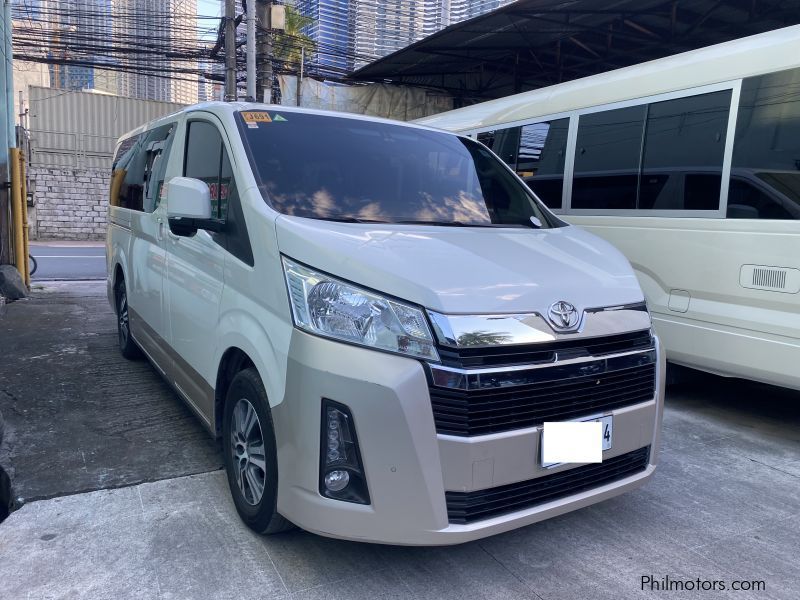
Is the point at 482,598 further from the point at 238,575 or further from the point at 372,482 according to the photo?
the point at 238,575

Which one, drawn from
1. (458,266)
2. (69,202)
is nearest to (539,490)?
(458,266)

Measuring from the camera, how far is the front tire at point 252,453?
2545 mm

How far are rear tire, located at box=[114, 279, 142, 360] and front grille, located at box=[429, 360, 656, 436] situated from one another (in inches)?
158

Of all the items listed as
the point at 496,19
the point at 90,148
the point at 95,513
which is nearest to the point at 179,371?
the point at 95,513

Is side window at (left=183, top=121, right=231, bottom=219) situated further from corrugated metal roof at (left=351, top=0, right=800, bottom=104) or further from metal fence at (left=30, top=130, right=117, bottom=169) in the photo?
metal fence at (left=30, top=130, right=117, bottom=169)

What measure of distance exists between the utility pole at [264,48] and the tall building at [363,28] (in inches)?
115

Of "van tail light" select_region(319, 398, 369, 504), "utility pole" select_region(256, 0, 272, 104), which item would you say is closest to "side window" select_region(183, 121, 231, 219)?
"van tail light" select_region(319, 398, 369, 504)

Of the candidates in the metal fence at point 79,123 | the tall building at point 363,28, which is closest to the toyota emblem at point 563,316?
the tall building at point 363,28

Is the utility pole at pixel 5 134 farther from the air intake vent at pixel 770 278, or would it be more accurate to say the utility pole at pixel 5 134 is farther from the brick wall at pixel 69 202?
the brick wall at pixel 69 202

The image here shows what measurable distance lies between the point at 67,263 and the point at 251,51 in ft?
21.7

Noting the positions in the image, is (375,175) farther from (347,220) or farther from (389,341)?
(389,341)

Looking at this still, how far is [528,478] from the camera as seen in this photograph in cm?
239

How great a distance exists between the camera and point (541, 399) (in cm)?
239

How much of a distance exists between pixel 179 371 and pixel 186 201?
122 centimetres
